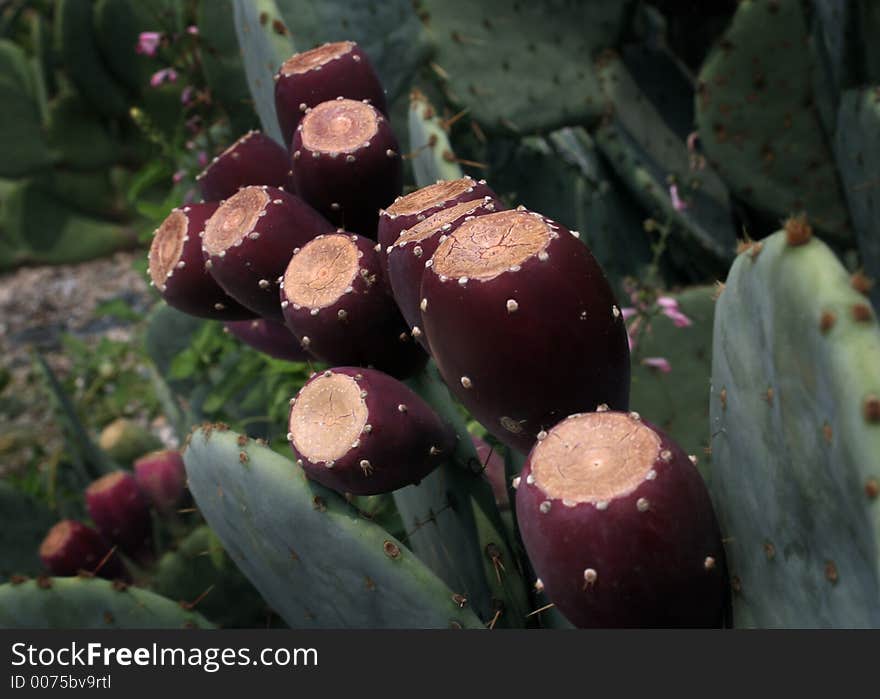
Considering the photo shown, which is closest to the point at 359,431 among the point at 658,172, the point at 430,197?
the point at 430,197

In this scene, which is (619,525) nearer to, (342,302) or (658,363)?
(342,302)

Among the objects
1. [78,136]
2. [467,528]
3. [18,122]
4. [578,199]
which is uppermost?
[467,528]

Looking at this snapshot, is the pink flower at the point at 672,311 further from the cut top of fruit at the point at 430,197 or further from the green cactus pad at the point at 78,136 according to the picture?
the green cactus pad at the point at 78,136

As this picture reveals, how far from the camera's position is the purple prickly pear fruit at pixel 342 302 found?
112 cm

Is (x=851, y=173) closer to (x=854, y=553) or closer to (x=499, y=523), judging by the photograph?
(x=499, y=523)

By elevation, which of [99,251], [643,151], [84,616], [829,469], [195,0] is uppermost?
[829,469]

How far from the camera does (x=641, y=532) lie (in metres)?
0.82

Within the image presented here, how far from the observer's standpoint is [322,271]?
1.14 metres

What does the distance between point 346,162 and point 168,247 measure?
0.24 metres

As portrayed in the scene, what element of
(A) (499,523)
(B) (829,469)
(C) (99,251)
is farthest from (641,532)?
(C) (99,251)

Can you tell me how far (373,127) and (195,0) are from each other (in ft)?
5.78

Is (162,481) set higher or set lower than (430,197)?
lower

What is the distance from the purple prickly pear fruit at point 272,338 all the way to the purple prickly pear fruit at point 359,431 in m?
0.35

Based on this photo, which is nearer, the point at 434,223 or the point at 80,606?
the point at 434,223
